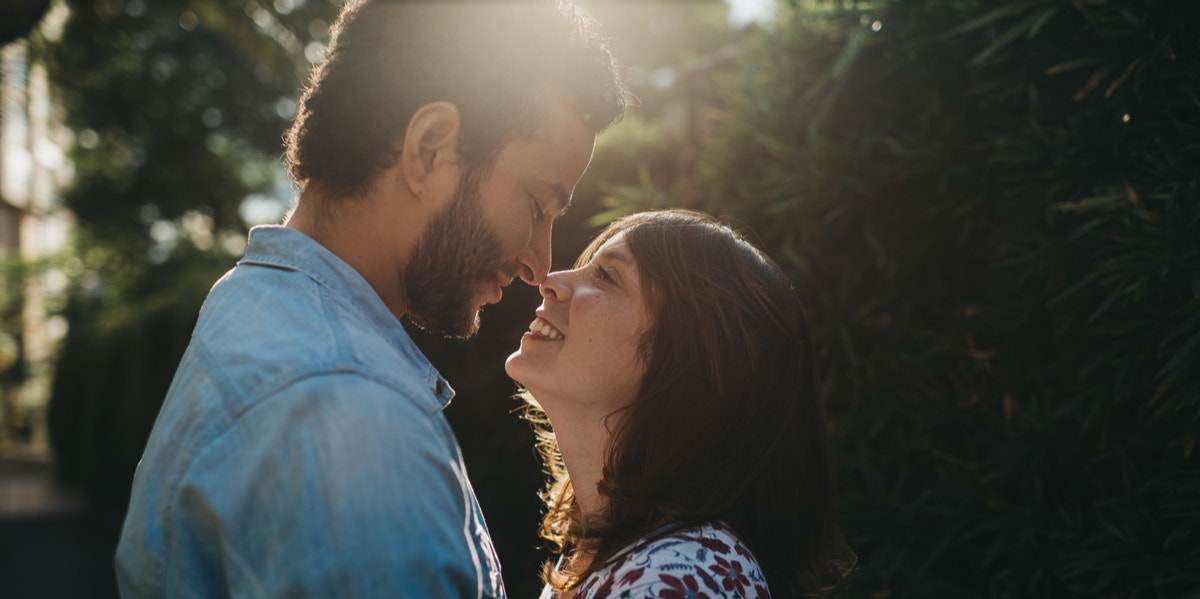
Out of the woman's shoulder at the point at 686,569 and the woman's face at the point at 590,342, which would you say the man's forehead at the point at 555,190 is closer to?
the woman's face at the point at 590,342

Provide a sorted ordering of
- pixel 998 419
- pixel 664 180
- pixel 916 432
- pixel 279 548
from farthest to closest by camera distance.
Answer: pixel 664 180, pixel 916 432, pixel 998 419, pixel 279 548

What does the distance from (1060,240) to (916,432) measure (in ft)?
2.76

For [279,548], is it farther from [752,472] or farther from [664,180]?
[664,180]

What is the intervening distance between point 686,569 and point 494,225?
84cm

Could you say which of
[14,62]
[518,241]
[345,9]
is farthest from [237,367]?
[14,62]

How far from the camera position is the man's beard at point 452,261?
5.92ft

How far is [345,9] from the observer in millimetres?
1989

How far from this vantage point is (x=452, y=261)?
1.84m

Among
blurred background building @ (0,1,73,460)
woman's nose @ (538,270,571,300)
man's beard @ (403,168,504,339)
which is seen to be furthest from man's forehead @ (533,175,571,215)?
blurred background building @ (0,1,73,460)

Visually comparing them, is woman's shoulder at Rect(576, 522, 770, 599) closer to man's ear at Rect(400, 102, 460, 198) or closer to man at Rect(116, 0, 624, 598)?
man at Rect(116, 0, 624, 598)

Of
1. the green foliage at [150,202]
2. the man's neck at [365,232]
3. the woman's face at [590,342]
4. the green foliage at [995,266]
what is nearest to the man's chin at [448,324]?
the man's neck at [365,232]

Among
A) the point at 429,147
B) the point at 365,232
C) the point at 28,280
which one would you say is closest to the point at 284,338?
the point at 365,232

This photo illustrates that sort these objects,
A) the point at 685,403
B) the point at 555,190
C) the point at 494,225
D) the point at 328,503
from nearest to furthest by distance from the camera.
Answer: the point at 328,503, the point at 494,225, the point at 555,190, the point at 685,403

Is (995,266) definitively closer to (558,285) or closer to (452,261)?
(558,285)
